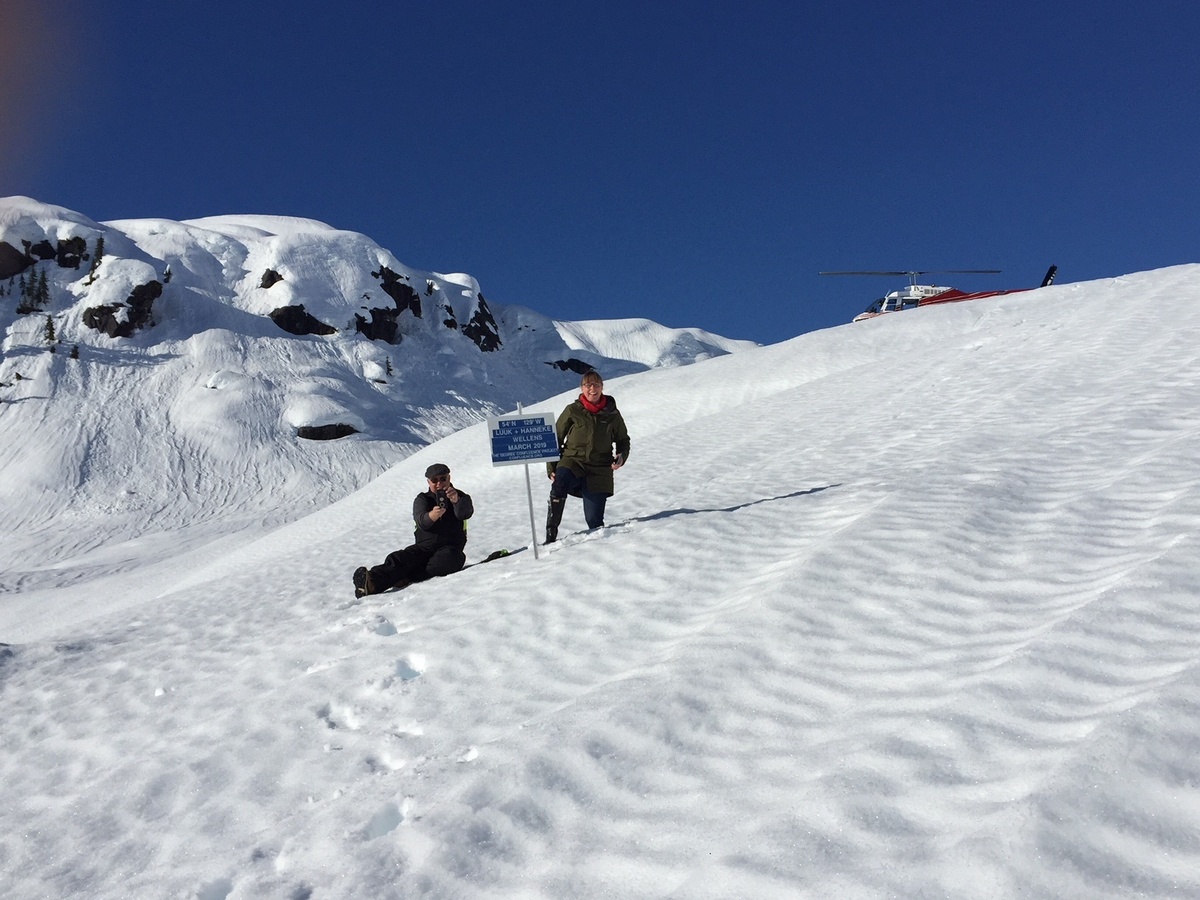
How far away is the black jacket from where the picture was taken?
25.5ft

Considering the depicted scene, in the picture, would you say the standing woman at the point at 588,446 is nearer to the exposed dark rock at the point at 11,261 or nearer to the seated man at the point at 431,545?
the seated man at the point at 431,545

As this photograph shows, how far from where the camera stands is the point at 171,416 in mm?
44344

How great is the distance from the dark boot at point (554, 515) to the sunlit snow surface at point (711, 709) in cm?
26

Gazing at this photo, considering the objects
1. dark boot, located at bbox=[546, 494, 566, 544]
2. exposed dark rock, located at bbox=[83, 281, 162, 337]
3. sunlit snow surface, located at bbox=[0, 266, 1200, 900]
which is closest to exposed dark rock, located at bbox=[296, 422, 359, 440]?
exposed dark rock, located at bbox=[83, 281, 162, 337]

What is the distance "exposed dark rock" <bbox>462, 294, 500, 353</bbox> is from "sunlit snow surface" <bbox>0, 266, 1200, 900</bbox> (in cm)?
7578

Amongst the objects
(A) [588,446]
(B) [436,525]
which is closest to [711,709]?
(A) [588,446]

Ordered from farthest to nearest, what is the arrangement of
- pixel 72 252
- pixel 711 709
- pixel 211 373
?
pixel 72 252
pixel 211 373
pixel 711 709

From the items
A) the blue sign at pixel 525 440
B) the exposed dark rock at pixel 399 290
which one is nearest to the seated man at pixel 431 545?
the blue sign at pixel 525 440

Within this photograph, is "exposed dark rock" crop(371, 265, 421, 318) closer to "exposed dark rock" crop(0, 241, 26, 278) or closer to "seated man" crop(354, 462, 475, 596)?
"exposed dark rock" crop(0, 241, 26, 278)

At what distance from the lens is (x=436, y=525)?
7.93 meters

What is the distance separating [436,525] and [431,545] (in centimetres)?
26

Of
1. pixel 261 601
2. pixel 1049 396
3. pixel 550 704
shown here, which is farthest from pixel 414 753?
pixel 1049 396

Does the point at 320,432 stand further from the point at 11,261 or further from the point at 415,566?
the point at 415,566

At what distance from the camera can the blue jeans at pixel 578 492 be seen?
308 inches
